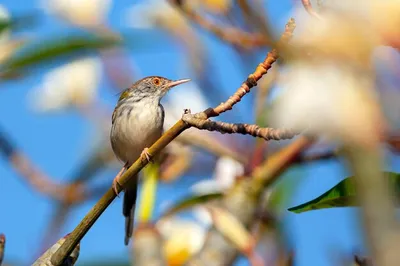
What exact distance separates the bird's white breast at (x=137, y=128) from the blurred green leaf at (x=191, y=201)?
132 cm

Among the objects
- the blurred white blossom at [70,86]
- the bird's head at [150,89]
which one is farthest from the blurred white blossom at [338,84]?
the bird's head at [150,89]

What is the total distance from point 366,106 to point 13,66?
1.09 m

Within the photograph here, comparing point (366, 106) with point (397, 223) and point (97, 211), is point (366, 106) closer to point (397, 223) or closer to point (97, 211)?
point (397, 223)

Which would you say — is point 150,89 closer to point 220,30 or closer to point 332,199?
point 220,30

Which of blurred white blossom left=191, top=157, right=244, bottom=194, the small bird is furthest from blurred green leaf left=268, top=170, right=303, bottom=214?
the small bird

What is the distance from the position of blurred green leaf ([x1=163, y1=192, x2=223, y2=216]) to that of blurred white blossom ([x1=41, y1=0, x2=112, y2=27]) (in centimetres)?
73

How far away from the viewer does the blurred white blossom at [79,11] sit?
181cm

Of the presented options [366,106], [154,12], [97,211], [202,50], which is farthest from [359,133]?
[154,12]

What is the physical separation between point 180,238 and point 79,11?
2.72 ft

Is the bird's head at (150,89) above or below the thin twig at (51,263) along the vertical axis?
above

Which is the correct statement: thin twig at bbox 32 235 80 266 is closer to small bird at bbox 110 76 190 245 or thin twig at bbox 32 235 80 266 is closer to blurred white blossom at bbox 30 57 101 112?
blurred white blossom at bbox 30 57 101 112

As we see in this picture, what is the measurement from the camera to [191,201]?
124 centimetres

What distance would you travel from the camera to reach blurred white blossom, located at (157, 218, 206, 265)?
3.73 feet

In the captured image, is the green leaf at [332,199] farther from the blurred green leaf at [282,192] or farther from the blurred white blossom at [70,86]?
the blurred white blossom at [70,86]
